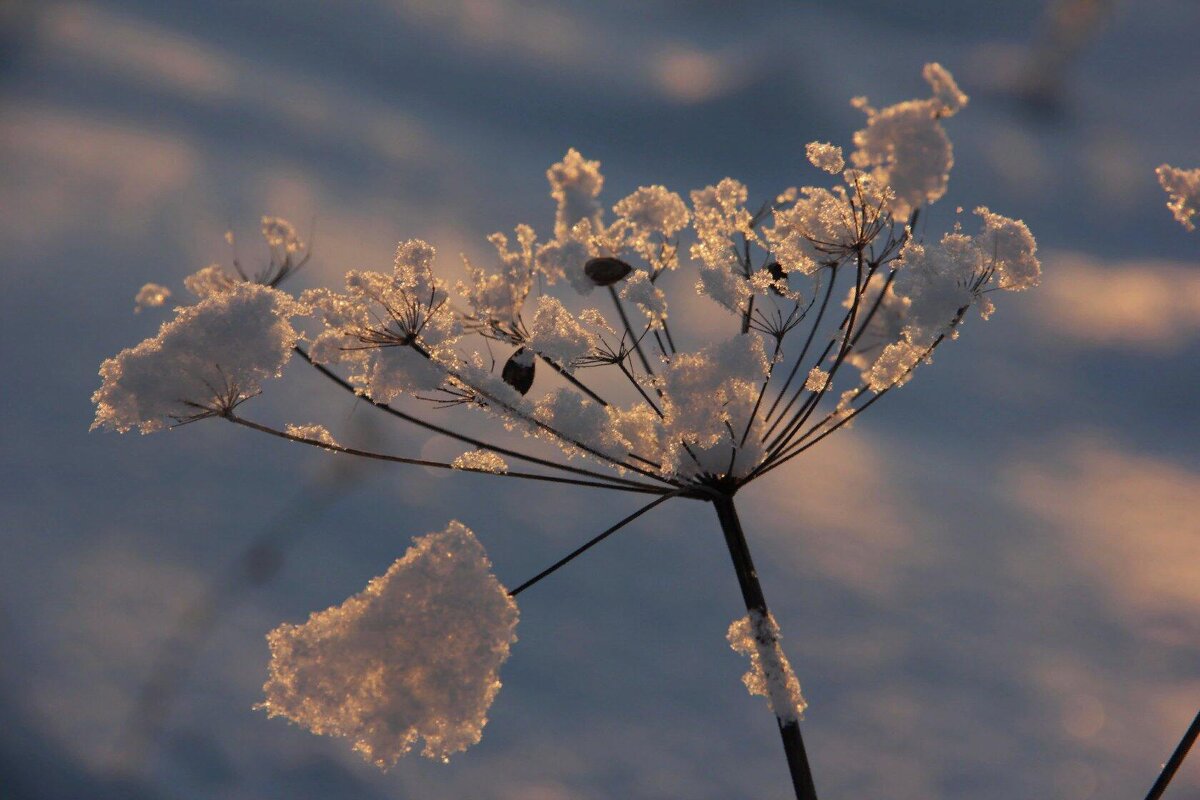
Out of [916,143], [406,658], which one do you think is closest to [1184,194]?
[916,143]

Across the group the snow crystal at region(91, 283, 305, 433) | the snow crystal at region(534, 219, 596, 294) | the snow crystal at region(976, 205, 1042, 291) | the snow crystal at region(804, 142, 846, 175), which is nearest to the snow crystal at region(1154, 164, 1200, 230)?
the snow crystal at region(976, 205, 1042, 291)

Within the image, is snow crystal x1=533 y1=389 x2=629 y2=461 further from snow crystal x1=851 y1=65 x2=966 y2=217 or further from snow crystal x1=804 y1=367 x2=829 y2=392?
snow crystal x1=851 y1=65 x2=966 y2=217

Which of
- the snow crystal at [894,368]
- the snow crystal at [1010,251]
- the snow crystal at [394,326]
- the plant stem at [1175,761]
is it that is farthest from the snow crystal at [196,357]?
the plant stem at [1175,761]

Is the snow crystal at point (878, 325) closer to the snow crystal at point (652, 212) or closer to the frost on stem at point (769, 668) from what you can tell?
the snow crystal at point (652, 212)

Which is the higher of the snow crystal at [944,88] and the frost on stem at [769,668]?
the snow crystal at [944,88]

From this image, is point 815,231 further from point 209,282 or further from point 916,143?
point 209,282
